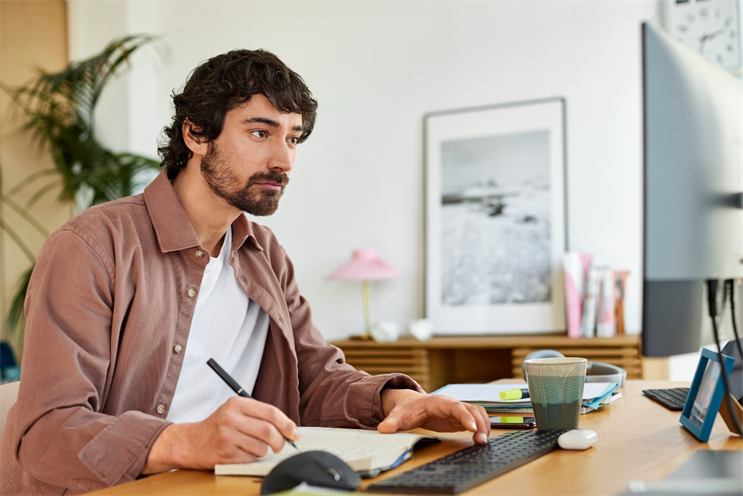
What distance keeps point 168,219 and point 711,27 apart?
2.92 m

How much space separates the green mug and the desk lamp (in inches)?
101

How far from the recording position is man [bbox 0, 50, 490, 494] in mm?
948

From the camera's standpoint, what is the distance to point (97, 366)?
1.08m

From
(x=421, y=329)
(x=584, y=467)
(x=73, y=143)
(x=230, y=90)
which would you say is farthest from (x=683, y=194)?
(x=73, y=143)

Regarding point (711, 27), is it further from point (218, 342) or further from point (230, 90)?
point (218, 342)

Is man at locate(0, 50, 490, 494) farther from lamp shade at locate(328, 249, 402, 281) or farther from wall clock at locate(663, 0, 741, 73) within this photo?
wall clock at locate(663, 0, 741, 73)

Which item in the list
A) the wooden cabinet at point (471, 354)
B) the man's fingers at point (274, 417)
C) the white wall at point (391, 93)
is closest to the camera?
the man's fingers at point (274, 417)

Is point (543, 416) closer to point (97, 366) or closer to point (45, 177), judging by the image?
point (97, 366)

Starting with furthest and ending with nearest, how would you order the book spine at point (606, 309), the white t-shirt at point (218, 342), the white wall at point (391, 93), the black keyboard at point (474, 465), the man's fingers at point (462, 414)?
the white wall at point (391, 93) < the book spine at point (606, 309) < the white t-shirt at point (218, 342) < the man's fingers at point (462, 414) < the black keyboard at point (474, 465)

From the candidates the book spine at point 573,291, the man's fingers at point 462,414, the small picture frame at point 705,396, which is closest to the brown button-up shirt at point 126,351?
the man's fingers at point 462,414

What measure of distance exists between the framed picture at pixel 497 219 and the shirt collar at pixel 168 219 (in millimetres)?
2433

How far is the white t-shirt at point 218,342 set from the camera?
136cm

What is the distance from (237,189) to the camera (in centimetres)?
150

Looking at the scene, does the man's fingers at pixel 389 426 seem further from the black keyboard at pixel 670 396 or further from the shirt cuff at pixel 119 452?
the black keyboard at pixel 670 396
